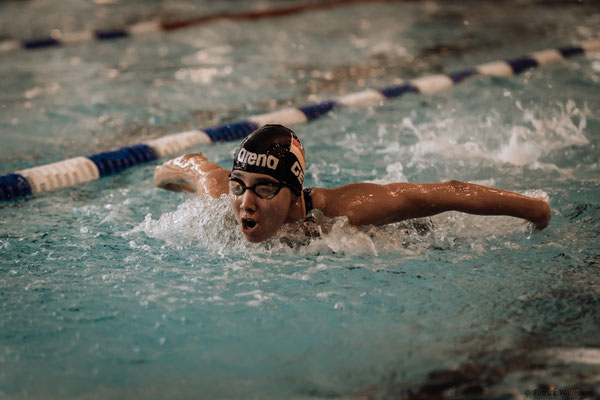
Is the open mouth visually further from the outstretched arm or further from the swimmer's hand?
the swimmer's hand

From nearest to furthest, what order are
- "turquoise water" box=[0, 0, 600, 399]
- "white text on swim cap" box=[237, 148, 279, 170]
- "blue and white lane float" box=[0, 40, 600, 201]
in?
"turquoise water" box=[0, 0, 600, 399] → "white text on swim cap" box=[237, 148, 279, 170] → "blue and white lane float" box=[0, 40, 600, 201]

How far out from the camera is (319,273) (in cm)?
256

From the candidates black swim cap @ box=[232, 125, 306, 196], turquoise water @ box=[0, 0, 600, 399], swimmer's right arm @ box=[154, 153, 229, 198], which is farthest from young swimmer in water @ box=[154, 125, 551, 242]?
swimmer's right arm @ box=[154, 153, 229, 198]

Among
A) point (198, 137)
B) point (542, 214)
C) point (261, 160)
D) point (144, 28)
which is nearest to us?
point (261, 160)

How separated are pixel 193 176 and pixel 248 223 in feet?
2.50

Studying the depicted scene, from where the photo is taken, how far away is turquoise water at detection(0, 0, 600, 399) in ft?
6.45

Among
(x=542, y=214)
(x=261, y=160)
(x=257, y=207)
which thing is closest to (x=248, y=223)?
(x=257, y=207)

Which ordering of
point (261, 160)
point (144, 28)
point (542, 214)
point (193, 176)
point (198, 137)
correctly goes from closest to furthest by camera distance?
point (261, 160)
point (542, 214)
point (193, 176)
point (198, 137)
point (144, 28)

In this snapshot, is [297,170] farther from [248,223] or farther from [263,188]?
[248,223]

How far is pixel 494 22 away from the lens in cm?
930

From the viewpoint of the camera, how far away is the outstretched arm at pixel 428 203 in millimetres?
2498

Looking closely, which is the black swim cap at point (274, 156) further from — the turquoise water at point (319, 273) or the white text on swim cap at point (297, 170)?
the turquoise water at point (319, 273)

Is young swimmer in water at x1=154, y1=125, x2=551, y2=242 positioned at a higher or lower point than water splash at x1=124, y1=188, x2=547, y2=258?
higher

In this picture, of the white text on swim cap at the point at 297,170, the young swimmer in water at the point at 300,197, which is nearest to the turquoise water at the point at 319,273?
the young swimmer in water at the point at 300,197
